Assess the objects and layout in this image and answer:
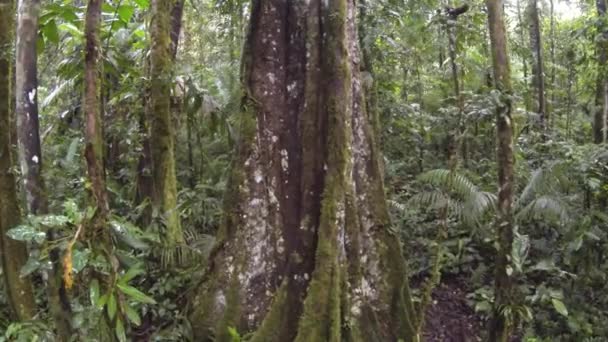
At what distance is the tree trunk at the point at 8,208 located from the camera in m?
3.57

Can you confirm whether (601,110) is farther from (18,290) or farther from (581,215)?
(18,290)

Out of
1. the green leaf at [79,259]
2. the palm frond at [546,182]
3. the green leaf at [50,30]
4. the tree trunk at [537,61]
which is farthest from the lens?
the tree trunk at [537,61]

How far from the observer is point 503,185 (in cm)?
449

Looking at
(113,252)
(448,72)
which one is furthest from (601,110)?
(113,252)

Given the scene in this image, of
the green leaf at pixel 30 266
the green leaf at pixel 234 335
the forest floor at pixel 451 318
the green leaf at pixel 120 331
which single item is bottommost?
the forest floor at pixel 451 318

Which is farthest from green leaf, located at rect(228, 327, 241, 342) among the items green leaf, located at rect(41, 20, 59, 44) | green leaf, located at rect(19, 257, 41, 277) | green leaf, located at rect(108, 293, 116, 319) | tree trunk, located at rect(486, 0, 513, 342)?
green leaf, located at rect(41, 20, 59, 44)

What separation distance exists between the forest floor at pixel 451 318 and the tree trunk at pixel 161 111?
8.31ft

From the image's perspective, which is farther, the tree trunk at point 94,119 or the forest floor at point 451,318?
the forest floor at point 451,318

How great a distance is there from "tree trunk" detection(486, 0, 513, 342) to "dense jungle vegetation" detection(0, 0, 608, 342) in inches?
0.6

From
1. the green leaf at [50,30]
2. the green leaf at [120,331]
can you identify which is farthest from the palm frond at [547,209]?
the green leaf at [50,30]

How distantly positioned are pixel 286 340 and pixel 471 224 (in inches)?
129

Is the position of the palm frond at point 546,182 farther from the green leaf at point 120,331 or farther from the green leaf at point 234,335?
the green leaf at point 120,331

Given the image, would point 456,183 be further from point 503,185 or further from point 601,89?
point 601,89

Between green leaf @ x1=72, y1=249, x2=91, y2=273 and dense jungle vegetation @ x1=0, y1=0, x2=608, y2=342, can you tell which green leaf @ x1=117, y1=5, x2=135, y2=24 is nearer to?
dense jungle vegetation @ x1=0, y1=0, x2=608, y2=342
